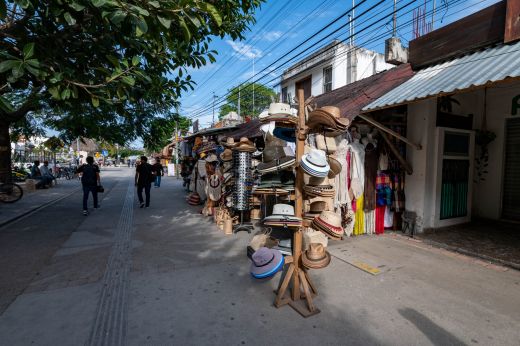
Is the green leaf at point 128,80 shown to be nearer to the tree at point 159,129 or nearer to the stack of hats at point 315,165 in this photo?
the stack of hats at point 315,165

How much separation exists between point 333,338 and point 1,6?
4450 millimetres

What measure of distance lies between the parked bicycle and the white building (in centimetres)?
1256

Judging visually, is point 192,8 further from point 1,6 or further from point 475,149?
point 475,149

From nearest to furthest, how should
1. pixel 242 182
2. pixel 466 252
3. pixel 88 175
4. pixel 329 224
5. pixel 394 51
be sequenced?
pixel 329 224 → pixel 466 252 → pixel 242 182 → pixel 394 51 → pixel 88 175

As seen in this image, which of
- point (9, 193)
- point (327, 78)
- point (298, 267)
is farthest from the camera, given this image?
point (327, 78)

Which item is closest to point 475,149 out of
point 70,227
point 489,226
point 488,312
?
point 489,226

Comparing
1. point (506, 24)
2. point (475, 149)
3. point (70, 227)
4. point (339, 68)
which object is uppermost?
point (339, 68)

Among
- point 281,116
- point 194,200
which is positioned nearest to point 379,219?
point 281,116

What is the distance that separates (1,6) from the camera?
7.98 feet

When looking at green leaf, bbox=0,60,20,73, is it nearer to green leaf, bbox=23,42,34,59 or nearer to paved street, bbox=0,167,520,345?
green leaf, bbox=23,42,34,59

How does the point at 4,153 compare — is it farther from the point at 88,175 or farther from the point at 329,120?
the point at 329,120

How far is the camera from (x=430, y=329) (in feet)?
8.75

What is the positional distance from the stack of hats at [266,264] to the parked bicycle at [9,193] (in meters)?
11.5

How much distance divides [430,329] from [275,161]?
95.9 inches
